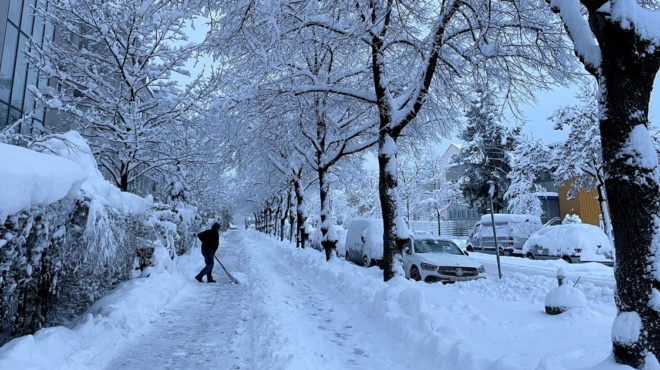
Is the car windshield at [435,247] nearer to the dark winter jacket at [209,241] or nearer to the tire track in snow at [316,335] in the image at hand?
the tire track in snow at [316,335]

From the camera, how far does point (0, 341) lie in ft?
14.9

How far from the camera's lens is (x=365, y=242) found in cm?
1562

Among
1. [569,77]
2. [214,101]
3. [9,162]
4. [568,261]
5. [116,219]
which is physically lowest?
[568,261]

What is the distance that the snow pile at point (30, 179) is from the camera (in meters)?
3.62

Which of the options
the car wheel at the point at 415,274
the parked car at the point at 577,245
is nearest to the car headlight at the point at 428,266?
the car wheel at the point at 415,274

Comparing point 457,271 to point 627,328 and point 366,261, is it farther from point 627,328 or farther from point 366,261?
point 627,328

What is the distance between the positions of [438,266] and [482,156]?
28.1m

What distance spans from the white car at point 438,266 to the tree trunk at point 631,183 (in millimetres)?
7297

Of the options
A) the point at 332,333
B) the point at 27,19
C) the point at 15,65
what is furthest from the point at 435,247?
the point at 27,19

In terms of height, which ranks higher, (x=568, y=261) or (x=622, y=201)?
(x=622, y=201)

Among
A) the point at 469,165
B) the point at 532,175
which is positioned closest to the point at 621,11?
the point at 532,175

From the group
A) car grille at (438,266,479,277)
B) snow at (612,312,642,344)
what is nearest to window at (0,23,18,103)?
car grille at (438,266,479,277)

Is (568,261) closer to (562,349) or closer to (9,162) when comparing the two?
(562,349)

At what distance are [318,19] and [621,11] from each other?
6107mm
